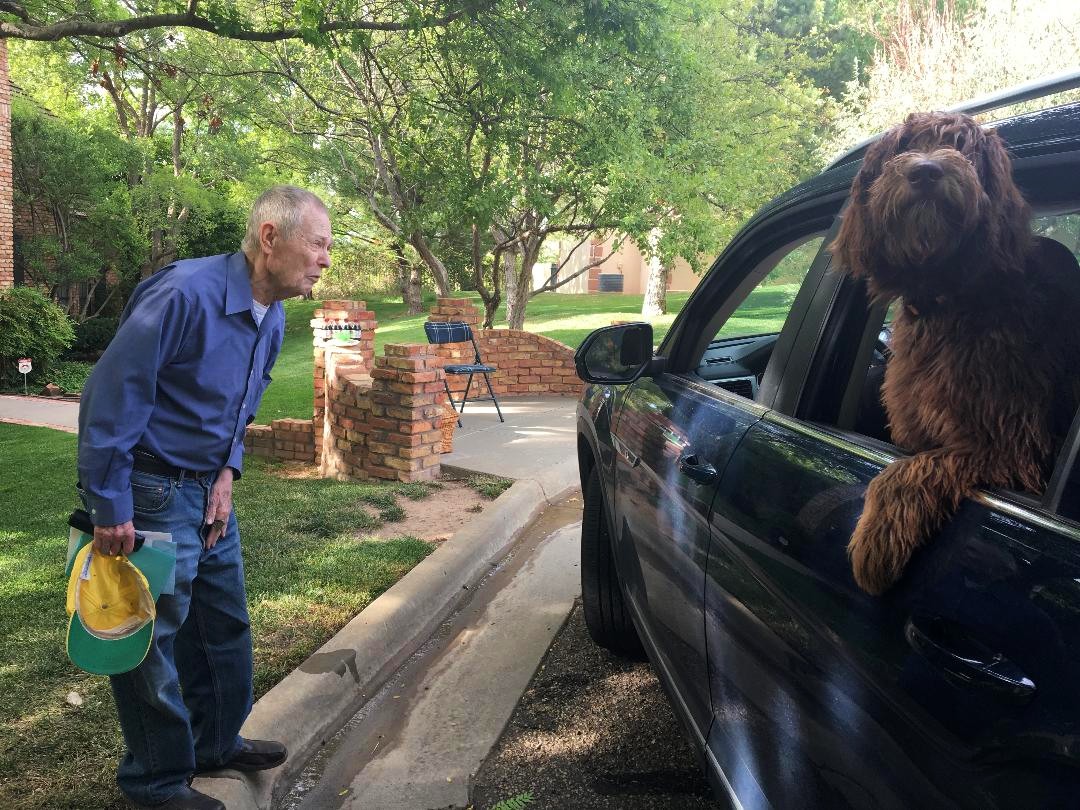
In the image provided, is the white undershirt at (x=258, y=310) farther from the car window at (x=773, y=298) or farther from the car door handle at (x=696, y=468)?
the car window at (x=773, y=298)

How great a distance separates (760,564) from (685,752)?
5.53 ft

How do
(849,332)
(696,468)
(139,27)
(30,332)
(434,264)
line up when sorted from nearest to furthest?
(849,332) → (696,468) → (139,27) → (434,264) → (30,332)

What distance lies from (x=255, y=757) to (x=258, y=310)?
1.42m

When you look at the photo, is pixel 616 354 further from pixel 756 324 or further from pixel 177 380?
pixel 177 380

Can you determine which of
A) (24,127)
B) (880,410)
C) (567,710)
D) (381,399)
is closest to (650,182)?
(381,399)

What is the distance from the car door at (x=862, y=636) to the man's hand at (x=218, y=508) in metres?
1.42

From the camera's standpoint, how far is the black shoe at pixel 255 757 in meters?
2.74

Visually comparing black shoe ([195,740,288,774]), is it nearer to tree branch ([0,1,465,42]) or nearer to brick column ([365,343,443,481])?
brick column ([365,343,443,481])

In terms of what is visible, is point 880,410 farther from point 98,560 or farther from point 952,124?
point 98,560

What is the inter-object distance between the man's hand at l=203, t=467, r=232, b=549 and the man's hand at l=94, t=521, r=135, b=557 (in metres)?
0.27

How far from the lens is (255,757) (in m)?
2.79

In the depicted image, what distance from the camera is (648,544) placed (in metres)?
2.63

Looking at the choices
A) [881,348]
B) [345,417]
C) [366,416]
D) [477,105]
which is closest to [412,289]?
[477,105]

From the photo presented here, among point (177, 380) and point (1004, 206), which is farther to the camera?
point (177, 380)
